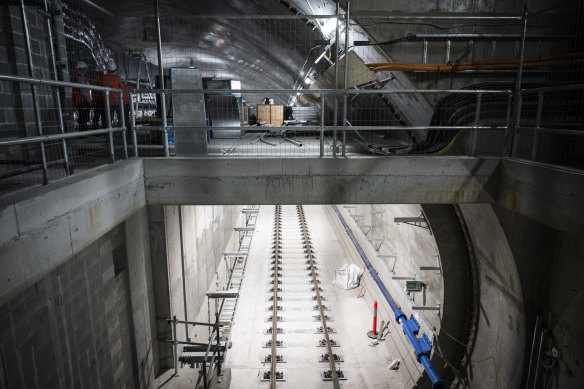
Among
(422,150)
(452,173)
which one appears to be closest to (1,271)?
(452,173)

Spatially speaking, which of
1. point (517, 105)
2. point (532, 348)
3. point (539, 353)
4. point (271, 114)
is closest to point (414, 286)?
point (532, 348)

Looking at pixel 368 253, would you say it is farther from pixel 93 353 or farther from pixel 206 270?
pixel 93 353

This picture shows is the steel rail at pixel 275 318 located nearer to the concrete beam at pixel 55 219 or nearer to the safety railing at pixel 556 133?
the concrete beam at pixel 55 219

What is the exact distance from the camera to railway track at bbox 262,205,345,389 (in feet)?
26.2

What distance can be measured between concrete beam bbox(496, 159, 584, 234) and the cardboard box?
6933mm

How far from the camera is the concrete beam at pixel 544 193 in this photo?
12.5 feet

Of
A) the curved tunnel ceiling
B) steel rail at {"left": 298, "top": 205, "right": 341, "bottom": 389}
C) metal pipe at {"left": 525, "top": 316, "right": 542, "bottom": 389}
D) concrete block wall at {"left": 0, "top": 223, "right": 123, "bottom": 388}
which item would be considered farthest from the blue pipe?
the curved tunnel ceiling

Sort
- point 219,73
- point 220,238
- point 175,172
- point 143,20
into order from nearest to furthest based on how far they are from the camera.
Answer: point 175,172 → point 143,20 → point 220,238 → point 219,73

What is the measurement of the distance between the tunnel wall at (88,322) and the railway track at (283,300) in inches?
113

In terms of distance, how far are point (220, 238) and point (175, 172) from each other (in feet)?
25.8

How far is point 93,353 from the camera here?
4801mm

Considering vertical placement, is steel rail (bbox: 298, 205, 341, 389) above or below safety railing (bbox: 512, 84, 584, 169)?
below

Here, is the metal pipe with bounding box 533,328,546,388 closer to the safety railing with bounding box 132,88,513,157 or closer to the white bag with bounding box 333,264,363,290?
the safety railing with bounding box 132,88,513,157

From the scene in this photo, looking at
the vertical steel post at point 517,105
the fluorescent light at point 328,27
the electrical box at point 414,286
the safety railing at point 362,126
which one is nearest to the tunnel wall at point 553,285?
the vertical steel post at point 517,105
